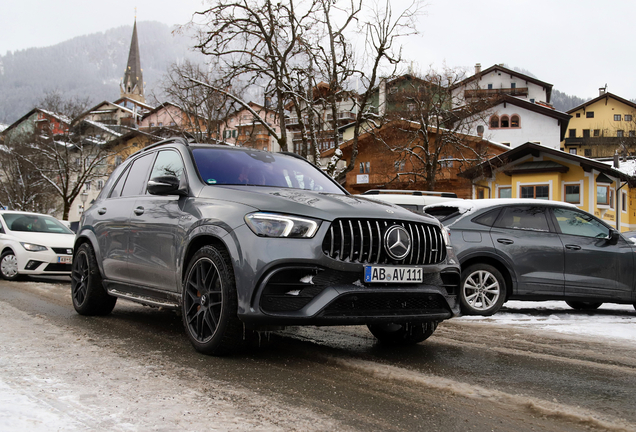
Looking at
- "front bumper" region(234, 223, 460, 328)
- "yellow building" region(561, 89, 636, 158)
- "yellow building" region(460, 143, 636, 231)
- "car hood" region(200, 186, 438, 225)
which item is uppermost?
"yellow building" region(561, 89, 636, 158)

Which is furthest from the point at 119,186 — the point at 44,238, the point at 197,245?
the point at 44,238

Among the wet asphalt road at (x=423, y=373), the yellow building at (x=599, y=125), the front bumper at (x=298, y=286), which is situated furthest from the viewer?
the yellow building at (x=599, y=125)

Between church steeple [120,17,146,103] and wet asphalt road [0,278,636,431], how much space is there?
13226cm

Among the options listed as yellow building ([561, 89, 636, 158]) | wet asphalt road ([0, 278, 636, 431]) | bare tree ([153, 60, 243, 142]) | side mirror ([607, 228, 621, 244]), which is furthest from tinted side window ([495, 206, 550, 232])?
yellow building ([561, 89, 636, 158])

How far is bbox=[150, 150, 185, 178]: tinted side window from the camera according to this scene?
5.58 metres

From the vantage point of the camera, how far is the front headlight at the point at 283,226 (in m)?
4.15

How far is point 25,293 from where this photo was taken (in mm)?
9477

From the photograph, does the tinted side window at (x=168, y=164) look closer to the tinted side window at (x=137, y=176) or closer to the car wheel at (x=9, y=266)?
the tinted side window at (x=137, y=176)

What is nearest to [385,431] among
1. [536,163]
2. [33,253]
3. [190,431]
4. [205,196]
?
[190,431]

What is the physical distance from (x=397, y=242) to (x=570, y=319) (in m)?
4.73

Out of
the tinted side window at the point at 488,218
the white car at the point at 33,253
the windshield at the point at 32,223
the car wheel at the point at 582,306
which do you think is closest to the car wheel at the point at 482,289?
the tinted side window at the point at 488,218

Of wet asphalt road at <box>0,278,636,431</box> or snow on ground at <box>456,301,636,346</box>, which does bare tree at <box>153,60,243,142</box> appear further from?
wet asphalt road at <box>0,278,636,431</box>

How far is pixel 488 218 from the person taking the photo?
28.6 ft

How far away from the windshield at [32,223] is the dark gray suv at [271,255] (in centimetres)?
891
